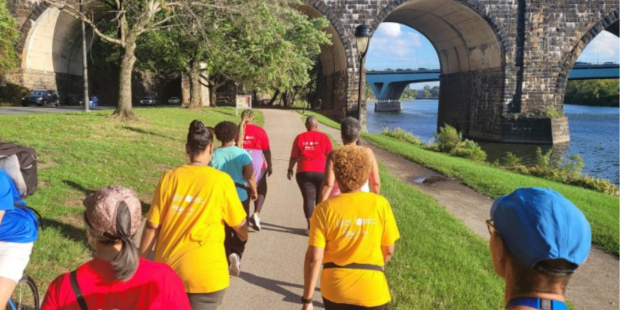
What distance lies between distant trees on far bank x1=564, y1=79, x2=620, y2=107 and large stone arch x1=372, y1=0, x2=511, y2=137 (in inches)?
2977

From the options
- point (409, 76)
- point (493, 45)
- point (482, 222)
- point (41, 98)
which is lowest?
point (482, 222)

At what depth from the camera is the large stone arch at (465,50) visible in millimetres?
32938

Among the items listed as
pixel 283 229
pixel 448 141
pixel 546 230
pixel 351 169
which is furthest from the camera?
pixel 448 141

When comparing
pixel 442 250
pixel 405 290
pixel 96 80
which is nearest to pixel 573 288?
pixel 442 250

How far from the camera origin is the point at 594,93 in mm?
105125

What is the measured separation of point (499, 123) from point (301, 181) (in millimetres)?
32073

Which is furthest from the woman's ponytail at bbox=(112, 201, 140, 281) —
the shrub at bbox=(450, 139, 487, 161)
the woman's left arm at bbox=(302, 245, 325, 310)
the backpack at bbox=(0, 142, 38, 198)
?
the shrub at bbox=(450, 139, 487, 161)

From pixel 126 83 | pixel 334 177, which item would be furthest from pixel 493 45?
pixel 334 177

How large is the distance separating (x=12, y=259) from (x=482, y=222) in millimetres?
8454

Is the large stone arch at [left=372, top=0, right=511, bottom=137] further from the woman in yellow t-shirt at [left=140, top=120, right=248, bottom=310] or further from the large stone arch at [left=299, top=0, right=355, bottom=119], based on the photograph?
the woman in yellow t-shirt at [left=140, top=120, right=248, bottom=310]

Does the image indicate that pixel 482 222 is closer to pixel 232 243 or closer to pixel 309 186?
pixel 309 186

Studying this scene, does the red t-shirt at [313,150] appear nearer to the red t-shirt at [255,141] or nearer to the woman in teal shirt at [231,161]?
the red t-shirt at [255,141]

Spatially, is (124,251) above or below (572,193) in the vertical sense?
above

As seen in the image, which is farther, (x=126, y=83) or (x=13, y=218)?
(x=126, y=83)
